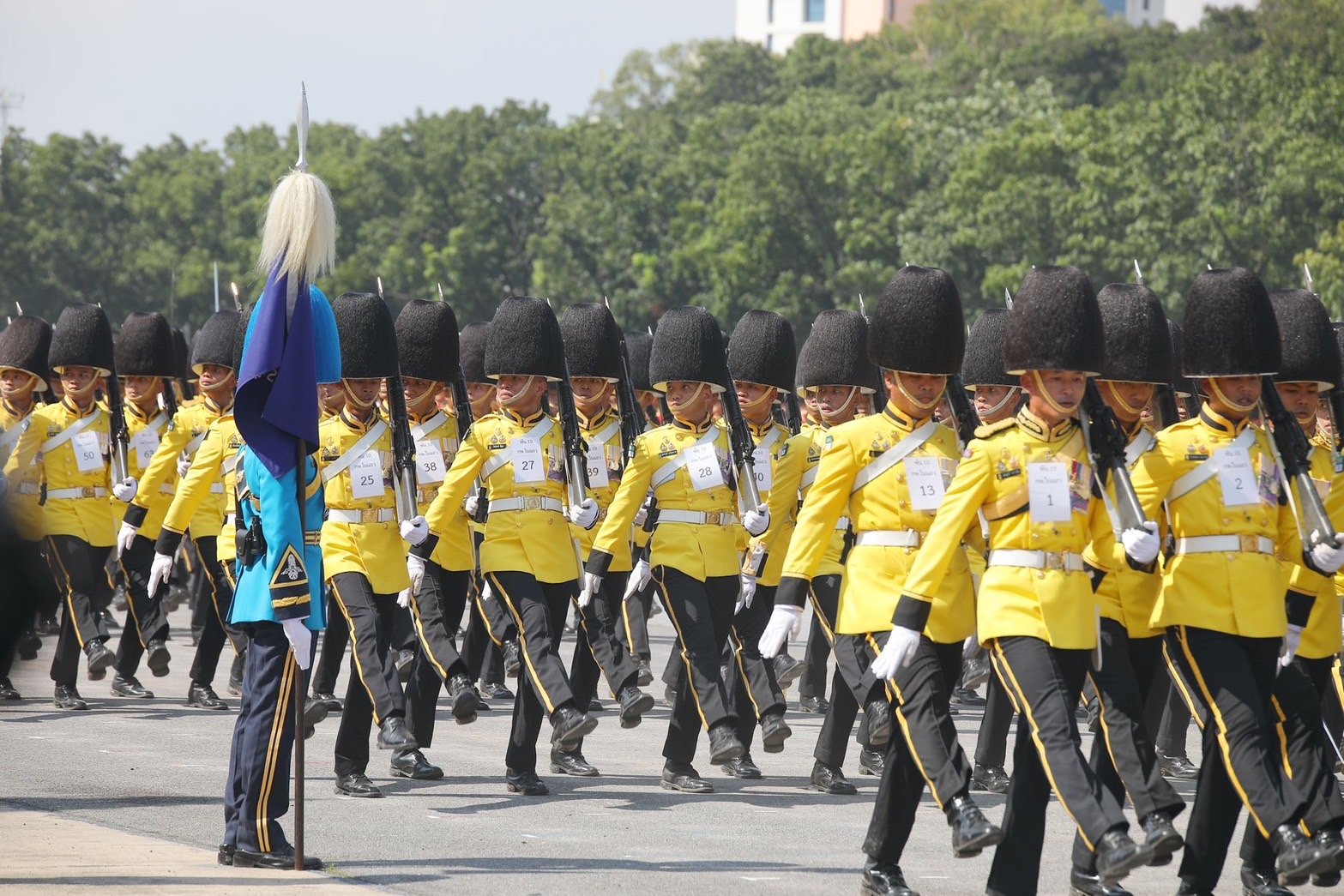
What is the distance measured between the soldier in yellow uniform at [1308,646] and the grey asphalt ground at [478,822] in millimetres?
706

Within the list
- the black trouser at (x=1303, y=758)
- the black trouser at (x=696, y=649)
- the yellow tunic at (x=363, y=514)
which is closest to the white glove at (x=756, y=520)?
the black trouser at (x=696, y=649)

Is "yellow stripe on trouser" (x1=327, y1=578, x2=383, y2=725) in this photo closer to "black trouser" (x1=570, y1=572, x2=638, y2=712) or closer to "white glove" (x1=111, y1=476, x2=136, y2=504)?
"black trouser" (x1=570, y1=572, x2=638, y2=712)

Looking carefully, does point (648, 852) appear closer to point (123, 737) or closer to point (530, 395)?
point (530, 395)

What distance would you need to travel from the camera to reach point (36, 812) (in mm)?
8156

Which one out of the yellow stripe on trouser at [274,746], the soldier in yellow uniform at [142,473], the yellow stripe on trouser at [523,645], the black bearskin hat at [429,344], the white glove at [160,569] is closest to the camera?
the yellow stripe on trouser at [274,746]

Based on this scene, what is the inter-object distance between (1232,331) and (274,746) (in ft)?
11.7

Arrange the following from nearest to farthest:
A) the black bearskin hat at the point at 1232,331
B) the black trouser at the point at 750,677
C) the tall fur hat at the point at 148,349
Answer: the black bearskin hat at the point at 1232,331 → the black trouser at the point at 750,677 → the tall fur hat at the point at 148,349

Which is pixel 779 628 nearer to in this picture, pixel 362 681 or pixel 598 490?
pixel 362 681

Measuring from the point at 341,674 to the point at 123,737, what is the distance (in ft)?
10.1

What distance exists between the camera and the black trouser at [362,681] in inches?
349

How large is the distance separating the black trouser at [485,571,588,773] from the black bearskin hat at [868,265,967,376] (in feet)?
7.04

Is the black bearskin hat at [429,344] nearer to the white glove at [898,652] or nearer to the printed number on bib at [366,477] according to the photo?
the printed number on bib at [366,477]

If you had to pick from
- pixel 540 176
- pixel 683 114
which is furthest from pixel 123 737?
pixel 683 114

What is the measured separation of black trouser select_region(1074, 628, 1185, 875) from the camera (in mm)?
6559
